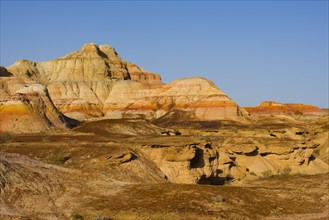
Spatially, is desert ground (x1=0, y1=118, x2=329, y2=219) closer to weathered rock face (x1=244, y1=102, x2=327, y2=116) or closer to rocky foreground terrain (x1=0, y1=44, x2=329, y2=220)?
rocky foreground terrain (x1=0, y1=44, x2=329, y2=220)

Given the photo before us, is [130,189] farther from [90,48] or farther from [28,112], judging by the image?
[90,48]

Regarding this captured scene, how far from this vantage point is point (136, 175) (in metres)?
28.5

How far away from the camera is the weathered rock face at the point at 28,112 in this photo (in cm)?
4997

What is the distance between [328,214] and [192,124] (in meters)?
73.6

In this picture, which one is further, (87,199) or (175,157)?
(175,157)

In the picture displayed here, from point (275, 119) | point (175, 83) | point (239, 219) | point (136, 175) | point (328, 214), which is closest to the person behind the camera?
point (239, 219)

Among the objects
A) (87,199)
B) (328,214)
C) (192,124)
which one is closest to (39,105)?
(87,199)

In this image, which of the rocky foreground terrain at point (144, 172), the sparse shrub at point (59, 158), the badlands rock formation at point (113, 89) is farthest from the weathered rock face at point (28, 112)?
the badlands rock formation at point (113, 89)

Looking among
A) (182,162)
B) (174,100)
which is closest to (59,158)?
(182,162)

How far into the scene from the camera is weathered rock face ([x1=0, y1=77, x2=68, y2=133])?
4997 cm

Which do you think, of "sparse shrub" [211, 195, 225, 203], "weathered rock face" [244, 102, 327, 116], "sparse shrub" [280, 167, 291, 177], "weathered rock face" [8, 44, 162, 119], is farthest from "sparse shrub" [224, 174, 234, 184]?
"weathered rock face" [244, 102, 327, 116]

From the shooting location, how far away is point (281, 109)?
15950 centimetres

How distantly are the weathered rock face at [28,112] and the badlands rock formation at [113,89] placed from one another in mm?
46987

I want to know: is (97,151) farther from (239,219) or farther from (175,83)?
(175,83)
